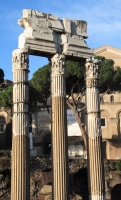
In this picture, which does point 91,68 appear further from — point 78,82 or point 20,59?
point 78,82

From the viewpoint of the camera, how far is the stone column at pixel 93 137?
10045 mm

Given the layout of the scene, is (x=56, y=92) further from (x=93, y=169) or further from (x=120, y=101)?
(x=120, y=101)

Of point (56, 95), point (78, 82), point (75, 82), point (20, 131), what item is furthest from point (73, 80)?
point (20, 131)

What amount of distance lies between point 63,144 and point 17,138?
1389mm

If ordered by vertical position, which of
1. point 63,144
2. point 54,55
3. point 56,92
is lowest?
point 63,144

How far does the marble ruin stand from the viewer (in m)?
9.35

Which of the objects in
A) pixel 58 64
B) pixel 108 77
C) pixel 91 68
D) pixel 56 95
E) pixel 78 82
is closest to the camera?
pixel 56 95

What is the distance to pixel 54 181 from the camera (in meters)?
9.52

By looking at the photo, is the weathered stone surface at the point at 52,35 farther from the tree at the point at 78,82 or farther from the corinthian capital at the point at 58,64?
the tree at the point at 78,82

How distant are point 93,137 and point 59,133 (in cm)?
127

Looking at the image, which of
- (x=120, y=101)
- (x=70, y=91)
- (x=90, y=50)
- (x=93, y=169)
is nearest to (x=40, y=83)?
(x=70, y=91)

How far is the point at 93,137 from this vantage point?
10422 mm

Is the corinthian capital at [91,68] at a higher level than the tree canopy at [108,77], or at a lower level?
lower

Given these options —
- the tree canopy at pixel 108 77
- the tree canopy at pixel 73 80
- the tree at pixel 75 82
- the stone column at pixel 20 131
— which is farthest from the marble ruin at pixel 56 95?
the tree canopy at pixel 108 77
